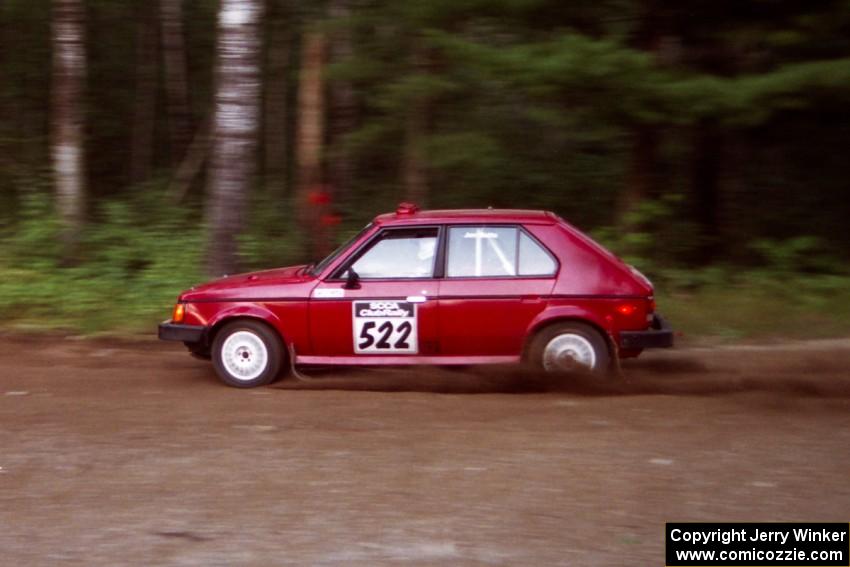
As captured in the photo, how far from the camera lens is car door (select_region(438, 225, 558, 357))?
8.88 meters

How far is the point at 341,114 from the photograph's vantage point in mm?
16500

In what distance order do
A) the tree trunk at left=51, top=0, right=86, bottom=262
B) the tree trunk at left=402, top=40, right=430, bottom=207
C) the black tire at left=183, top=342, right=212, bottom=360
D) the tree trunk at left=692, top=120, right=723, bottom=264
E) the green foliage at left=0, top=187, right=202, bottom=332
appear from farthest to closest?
the tree trunk at left=51, top=0, right=86, bottom=262 → the tree trunk at left=692, top=120, right=723, bottom=264 → the tree trunk at left=402, top=40, right=430, bottom=207 → the green foliage at left=0, top=187, right=202, bottom=332 → the black tire at left=183, top=342, right=212, bottom=360

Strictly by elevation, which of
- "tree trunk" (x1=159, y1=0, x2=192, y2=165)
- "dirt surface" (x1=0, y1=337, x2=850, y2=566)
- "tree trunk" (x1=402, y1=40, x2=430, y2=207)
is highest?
"tree trunk" (x1=159, y1=0, x2=192, y2=165)

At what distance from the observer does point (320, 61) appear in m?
16.9

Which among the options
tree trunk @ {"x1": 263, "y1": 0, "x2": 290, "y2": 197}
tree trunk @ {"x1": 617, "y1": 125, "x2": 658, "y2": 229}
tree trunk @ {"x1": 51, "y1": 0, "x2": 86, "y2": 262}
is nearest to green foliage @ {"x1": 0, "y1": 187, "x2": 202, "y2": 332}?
tree trunk @ {"x1": 51, "y1": 0, "x2": 86, "y2": 262}

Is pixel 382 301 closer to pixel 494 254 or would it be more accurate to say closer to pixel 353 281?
pixel 353 281

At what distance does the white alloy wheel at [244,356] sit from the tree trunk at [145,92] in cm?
1310

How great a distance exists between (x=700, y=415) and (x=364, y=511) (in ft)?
10.6

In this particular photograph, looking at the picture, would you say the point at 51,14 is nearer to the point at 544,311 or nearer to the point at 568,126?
the point at 568,126

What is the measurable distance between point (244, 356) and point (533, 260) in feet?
8.56

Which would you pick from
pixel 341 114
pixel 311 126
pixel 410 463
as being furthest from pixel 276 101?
pixel 410 463

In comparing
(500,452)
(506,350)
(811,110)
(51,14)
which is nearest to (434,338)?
(506,350)

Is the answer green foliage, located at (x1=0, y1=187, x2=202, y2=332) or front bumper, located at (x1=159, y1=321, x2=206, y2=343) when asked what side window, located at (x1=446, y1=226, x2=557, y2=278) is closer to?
front bumper, located at (x1=159, y1=321, x2=206, y2=343)

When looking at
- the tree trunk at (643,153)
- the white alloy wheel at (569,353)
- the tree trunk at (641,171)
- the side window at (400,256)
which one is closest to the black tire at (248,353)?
the side window at (400,256)
